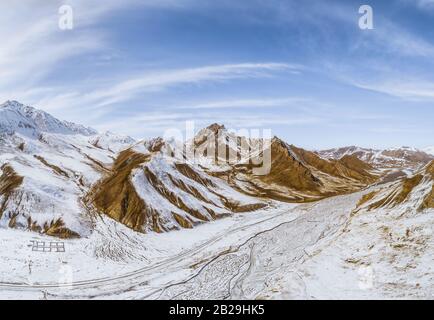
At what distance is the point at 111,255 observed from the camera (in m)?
43.4

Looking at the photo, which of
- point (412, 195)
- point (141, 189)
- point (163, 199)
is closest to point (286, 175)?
point (163, 199)

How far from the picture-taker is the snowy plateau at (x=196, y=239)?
29.0 meters

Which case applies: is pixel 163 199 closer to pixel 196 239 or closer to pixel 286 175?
pixel 196 239

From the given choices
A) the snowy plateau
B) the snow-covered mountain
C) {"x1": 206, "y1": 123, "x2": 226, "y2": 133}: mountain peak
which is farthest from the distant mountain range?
{"x1": 206, "y1": 123, "x2": 226, "y2": 133}: mountain peak

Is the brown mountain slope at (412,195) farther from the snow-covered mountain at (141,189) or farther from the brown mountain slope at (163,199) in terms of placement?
the snow-covered mountain at (141,189)

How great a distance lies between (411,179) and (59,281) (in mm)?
49551

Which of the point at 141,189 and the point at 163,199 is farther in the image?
the point at 163,199

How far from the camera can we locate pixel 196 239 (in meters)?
53.6

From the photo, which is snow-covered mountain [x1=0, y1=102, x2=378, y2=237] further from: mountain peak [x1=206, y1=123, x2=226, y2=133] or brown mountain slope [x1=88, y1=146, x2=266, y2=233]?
mountain peak [x1=206, y1=123, x2=226, y2=133]

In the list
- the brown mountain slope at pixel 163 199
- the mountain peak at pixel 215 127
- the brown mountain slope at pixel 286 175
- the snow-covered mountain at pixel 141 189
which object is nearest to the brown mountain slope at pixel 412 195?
the brown mountain slope at pixel 163 199

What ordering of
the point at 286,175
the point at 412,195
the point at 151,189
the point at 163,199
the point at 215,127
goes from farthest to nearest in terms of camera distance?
the point at 215,127 < the point at 286,175 < the point at 151,189 < the point at 163,199 < the point at 412,195
